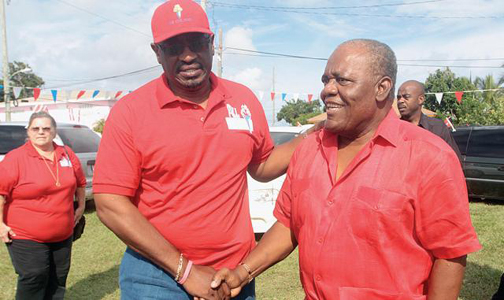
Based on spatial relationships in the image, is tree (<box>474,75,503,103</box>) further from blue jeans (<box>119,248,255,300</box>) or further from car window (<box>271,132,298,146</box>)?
blue jeans (<box>119,248,255,300</box>)

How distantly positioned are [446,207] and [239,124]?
110 centimetres

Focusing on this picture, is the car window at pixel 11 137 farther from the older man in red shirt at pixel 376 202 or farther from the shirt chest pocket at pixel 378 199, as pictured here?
the shirt chest pocket at pixel 378 199

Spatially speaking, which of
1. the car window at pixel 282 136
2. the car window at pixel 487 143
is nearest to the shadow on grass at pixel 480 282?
the car window at pixel 282 136

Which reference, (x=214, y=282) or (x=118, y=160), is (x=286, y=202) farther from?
(x=118, y=160)

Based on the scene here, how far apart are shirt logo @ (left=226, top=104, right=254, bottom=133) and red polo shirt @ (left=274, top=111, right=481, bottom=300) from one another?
627 mm

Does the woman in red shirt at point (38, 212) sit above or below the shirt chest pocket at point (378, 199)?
below

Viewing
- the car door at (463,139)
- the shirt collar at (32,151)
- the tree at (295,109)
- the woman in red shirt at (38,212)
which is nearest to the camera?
the woman in red shirt at (38,212)

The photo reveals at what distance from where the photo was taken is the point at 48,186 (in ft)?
12.9

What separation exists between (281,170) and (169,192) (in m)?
0.78

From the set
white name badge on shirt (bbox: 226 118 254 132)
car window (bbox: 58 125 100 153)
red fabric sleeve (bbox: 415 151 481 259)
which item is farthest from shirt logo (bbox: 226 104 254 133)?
car window (bbox: 58 125 100 153)

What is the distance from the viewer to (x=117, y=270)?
18.3ft

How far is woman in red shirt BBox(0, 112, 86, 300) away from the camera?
3.73 meters

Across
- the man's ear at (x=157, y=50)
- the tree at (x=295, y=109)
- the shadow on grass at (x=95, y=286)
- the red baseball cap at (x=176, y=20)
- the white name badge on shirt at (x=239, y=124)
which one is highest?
the red baseball cap at (x=176, y=20)

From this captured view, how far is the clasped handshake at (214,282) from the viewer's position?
6.63 feet
